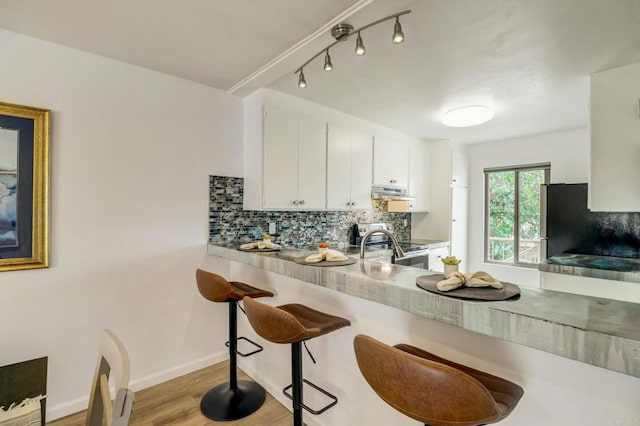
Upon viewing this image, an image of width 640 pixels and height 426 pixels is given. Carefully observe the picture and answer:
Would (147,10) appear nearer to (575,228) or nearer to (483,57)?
(483,57)

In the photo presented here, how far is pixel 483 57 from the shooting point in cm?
212

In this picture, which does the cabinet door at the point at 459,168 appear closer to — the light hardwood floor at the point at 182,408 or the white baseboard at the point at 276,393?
the white baseboard at the point at 276,393

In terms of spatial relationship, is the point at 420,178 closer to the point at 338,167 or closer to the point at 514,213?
the point at 514,213

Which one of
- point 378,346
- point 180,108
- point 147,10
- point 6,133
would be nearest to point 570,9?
point 378,346

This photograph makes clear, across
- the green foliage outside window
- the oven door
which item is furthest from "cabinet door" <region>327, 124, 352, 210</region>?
the green foliage outside window

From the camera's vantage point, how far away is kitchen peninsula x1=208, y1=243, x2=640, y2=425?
2.68 ft

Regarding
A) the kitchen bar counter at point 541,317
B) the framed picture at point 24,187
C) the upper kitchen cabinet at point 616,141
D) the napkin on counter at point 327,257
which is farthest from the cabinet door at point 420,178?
the framed picture at point 24,187

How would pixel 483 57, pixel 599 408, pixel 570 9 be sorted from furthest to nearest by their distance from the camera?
pixel 483 57, pixel 570 9, pixel 599 408

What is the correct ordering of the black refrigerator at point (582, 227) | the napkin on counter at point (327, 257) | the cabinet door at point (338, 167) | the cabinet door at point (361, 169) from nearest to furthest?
1. the napkin on counter at point (327, 257)
2. the black refrigerator at point (582, 227)
3. the cabinet door at point (338, 167)
4. the cabinet door at point (361, 169)

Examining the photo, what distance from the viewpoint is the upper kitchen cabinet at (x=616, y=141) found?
2146 mm

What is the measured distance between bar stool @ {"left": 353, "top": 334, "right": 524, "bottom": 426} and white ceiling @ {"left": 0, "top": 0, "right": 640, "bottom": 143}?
1.57 metres

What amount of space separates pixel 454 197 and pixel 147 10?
13.5 ft

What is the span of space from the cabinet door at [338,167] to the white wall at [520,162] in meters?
2.49

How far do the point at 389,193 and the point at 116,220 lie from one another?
9.34ft
